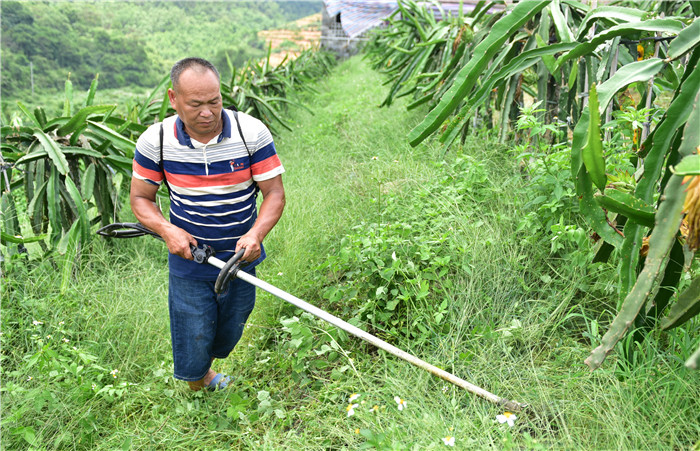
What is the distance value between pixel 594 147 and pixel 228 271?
1.38m

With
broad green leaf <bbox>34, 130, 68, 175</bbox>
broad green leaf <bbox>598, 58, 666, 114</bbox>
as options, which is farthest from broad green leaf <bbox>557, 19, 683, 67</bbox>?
broad green leaf <bbox>34, 130, 68, 175</bbox>

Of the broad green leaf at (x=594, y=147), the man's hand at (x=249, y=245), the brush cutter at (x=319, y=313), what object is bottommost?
the brush cutter at (x=319, y=313)

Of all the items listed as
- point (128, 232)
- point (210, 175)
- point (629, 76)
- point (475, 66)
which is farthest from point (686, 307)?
point (128, 232)

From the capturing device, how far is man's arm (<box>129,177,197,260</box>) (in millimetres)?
2031

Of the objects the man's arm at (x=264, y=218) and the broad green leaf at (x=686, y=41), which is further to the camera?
the man's arm at (x=264, y=218)

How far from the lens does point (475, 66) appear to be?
2.00 meters

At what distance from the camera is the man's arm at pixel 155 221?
6.66 ft

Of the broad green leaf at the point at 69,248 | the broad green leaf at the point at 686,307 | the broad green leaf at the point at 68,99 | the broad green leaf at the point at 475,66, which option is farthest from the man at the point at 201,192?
the broad green leaf at the point at 68,99

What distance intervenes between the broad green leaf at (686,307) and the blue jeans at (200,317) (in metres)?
1.66

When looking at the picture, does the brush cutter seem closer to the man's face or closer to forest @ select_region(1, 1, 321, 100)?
the man's face

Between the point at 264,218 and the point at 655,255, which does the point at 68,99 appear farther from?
the point at 655,255

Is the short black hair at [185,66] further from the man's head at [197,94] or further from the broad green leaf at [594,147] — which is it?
the broad green leaf at [594,147]

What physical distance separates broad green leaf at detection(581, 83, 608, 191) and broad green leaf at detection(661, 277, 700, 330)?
395mm

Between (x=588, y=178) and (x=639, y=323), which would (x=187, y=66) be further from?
(x=639, y=323)
